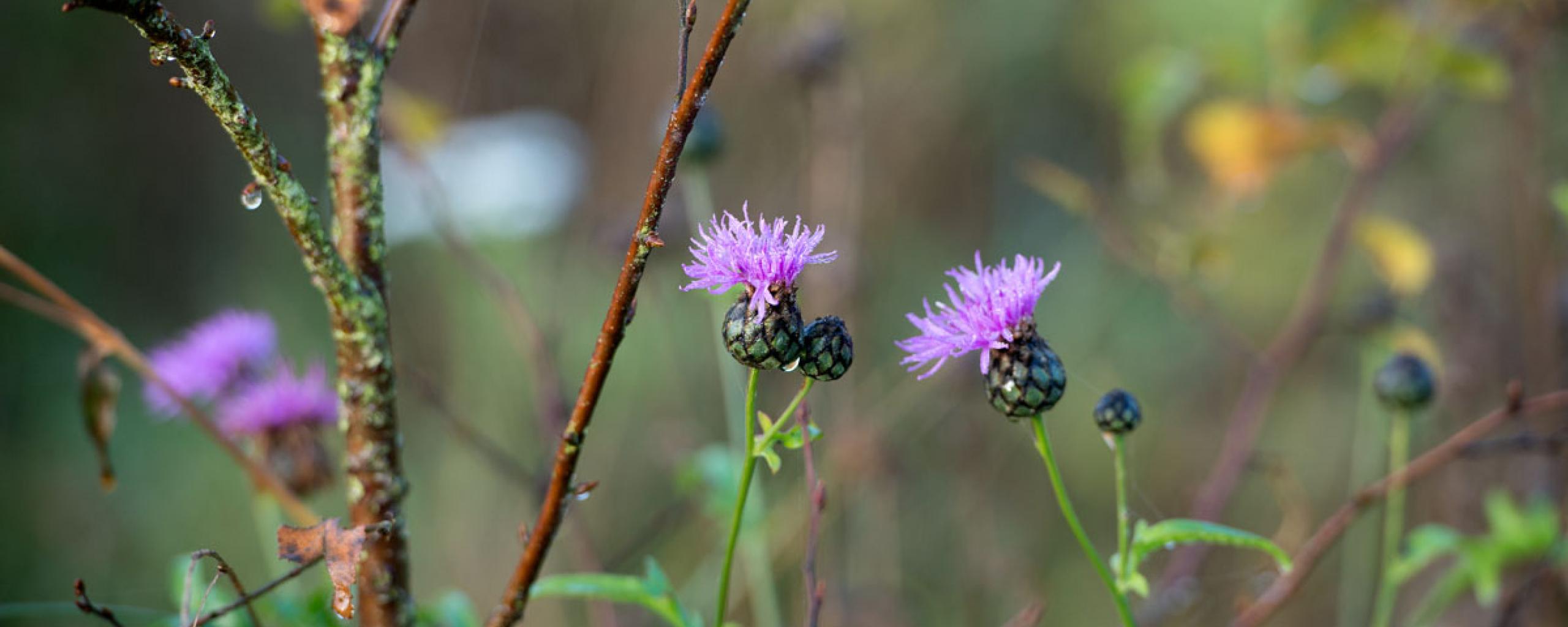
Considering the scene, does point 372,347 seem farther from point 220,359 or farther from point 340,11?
point 220,359

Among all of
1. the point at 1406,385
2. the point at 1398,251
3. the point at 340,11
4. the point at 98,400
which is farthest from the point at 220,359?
the point at 1398,251

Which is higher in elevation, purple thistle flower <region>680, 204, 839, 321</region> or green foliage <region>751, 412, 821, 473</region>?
purple thistle flower <region>680, 204, 839, 321</region>

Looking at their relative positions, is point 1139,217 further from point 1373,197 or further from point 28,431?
point 28,431

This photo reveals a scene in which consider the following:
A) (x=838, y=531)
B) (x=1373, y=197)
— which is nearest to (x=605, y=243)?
(x=838, y=531)

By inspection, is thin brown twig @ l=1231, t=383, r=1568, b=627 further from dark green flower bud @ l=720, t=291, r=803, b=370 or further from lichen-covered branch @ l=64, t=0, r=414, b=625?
lichen-covered branch @ l=64, t=0, r=414, b=625

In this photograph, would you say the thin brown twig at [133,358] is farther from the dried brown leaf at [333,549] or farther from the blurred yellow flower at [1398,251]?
the blurred yellow flower at [1398,251]

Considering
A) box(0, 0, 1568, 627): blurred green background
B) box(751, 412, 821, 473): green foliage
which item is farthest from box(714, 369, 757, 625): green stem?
box(0, 0, 1568, 627): blurred green background
